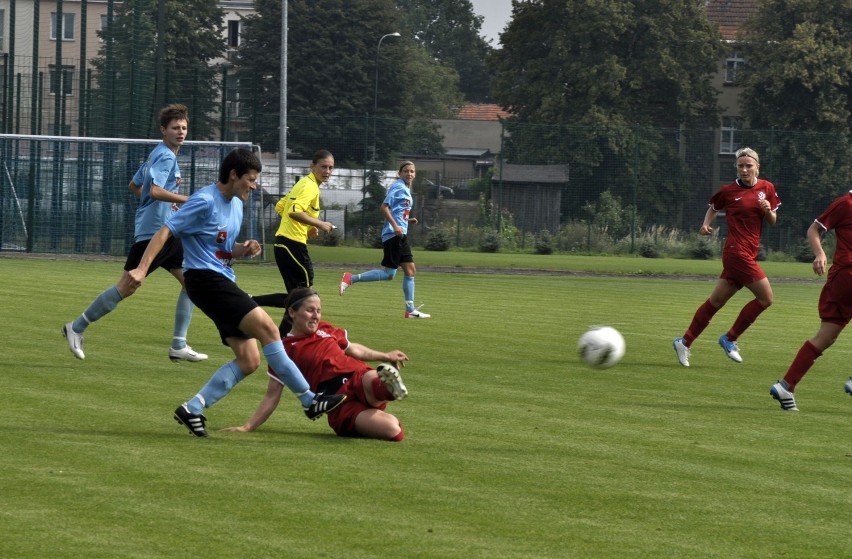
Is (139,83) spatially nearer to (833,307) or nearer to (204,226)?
(833,307)

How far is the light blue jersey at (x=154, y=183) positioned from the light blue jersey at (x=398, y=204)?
6306 mm

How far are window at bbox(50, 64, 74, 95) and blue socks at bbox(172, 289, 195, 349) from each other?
23.7m

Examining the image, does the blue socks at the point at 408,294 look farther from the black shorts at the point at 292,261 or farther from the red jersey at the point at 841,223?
the red jersey at the point at 841,223

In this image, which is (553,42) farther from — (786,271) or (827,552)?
(827,552)

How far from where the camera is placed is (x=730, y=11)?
7112cm

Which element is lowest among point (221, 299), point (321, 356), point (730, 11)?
point (321, 356)

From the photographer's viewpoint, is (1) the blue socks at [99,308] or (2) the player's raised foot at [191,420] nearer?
(2) the player's raised foot at [191,420]

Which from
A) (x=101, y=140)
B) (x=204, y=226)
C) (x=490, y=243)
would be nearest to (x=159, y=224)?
(x=204, y=226)

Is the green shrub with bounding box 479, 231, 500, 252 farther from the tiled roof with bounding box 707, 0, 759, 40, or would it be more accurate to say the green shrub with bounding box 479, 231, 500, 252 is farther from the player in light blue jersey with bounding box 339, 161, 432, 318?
the tiled roof with bounding box 707, 0, 759, 40

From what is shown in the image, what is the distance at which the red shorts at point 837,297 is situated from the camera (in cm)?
1029

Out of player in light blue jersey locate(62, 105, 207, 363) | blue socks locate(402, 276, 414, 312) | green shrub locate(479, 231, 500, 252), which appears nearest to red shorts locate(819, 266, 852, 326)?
player in light blue jersey locate(62, 105, 207, 363)

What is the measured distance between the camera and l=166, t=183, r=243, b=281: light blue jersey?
8367mm

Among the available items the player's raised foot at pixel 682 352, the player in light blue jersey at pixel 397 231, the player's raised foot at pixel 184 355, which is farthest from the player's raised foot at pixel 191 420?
the player in light blue jersey at pixel 397 231

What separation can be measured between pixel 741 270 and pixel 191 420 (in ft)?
22.7
